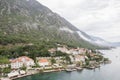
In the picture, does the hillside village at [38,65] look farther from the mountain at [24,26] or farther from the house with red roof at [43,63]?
the mountain at [24,26]

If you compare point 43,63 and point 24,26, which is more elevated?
point 24,26

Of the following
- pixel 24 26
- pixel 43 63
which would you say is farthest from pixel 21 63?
pixel 24 26

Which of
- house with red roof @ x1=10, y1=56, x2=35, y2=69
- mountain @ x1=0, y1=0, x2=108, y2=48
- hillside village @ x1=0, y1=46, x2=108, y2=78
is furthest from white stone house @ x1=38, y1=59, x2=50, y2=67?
mountain @ x1=0, y1=0, x2=108, y2=48

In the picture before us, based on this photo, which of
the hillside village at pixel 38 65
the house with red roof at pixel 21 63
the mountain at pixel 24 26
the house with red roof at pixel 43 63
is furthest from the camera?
the mountain at pixel 24 26

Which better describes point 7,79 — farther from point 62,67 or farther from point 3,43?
point 3,43

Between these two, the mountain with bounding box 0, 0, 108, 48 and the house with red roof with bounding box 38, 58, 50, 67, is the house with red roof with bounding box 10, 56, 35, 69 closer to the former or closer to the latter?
the house with red roof with bounding box 38, 58, 50, 67

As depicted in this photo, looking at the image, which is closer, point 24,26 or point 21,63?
point 21,63

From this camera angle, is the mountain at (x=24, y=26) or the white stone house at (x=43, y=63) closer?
the white stone house at (x=43, y=63)

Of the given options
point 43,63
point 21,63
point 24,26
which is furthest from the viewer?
point 24,26

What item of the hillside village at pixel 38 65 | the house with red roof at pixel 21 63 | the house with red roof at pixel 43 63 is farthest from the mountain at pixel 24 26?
the house with red roof at pixel 21 63

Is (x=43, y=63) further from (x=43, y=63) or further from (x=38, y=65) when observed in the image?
(x=38, y=65)

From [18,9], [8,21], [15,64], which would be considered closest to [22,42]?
[15,64]
